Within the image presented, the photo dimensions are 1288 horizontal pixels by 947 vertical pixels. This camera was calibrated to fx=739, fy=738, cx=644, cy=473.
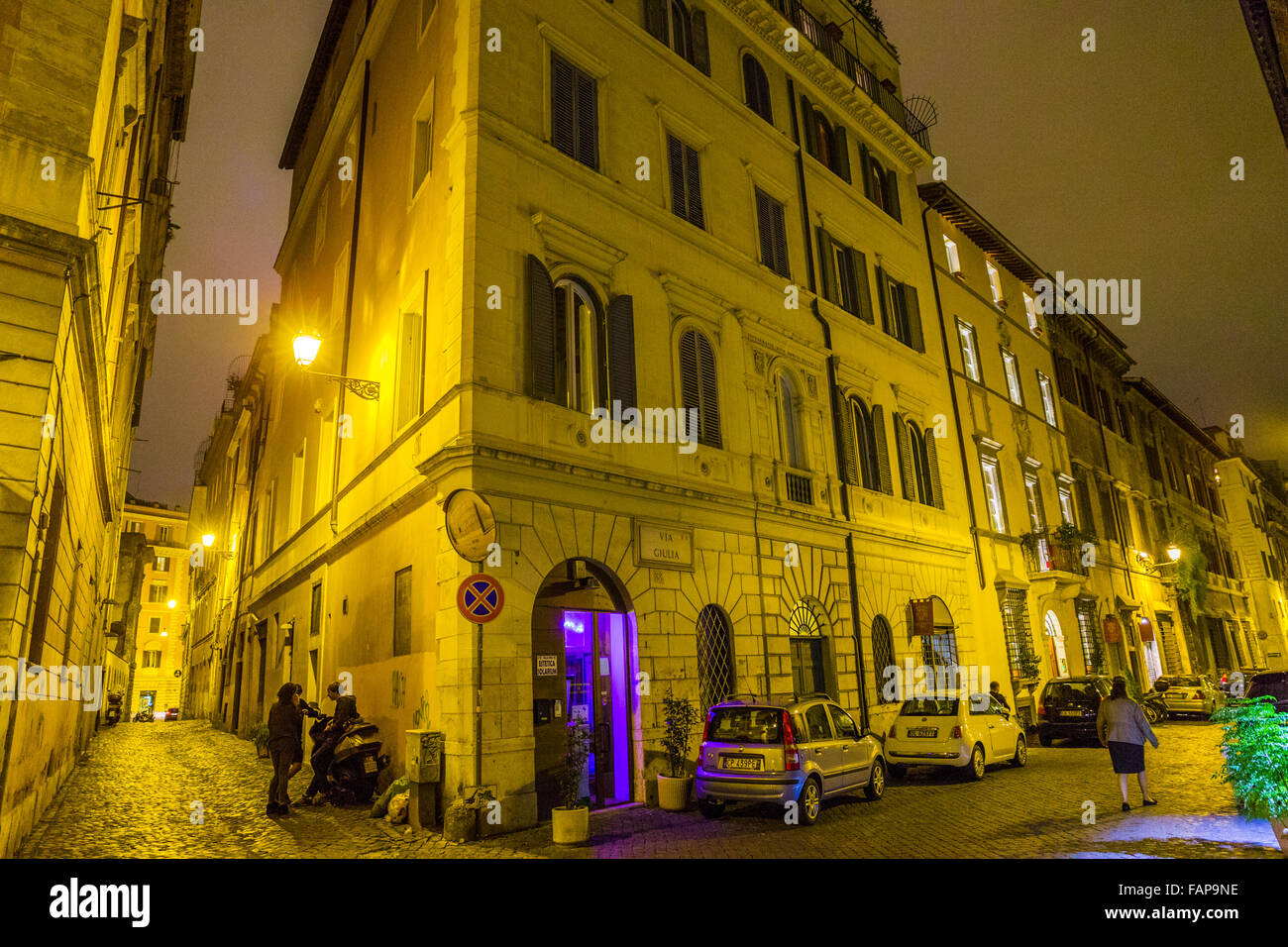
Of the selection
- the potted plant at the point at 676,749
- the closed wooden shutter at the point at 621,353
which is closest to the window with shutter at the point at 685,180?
the closed wooden shutter at the point at 621,353

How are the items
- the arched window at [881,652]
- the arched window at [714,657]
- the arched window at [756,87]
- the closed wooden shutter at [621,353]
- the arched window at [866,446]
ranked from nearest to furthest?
the closed wooden shutter at [621,353]
the arched window at [714,657]
the arched window at [881,652]
the arched window at [866,446]
the arched window at [756,87]

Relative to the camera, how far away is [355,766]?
11297mm

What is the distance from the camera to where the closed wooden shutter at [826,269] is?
18.5m

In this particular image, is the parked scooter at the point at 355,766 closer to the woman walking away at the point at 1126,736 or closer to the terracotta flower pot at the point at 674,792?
the terracotta flower pot at the point at 674,792

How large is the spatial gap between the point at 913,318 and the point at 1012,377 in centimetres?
702

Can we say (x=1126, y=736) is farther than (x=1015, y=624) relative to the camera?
No

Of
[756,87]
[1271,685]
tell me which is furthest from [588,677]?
[1271,685]

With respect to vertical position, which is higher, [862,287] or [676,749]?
[862,287]

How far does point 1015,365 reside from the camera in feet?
87.9

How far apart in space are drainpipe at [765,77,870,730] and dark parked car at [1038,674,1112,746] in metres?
5.68

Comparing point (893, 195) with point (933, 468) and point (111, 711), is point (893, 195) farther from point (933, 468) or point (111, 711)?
point (111, 711)

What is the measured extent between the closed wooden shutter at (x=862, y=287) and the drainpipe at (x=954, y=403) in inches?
156

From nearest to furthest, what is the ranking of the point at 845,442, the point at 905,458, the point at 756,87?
the point at 845,442
the point at 756,87
the point at 905,458
